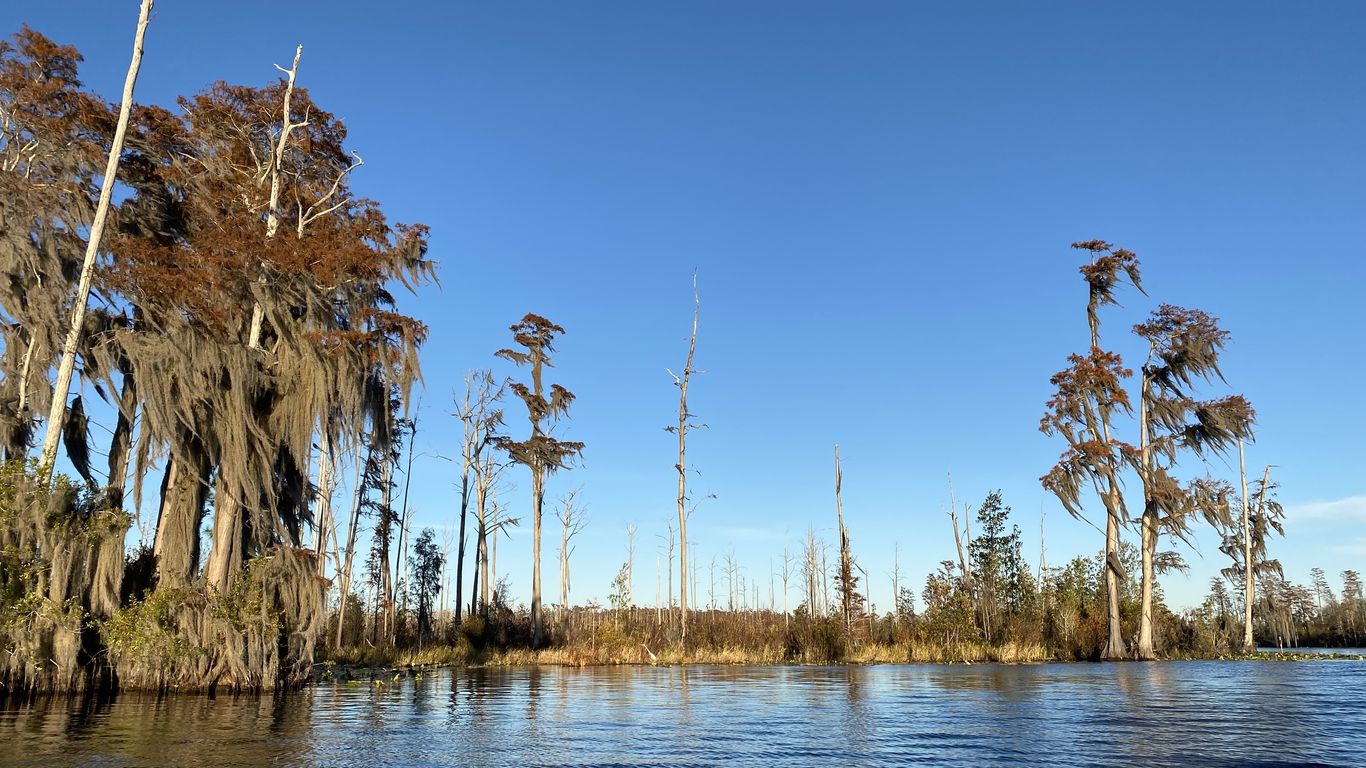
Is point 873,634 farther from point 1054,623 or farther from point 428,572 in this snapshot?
point 428,572

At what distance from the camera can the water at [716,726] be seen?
307 inches

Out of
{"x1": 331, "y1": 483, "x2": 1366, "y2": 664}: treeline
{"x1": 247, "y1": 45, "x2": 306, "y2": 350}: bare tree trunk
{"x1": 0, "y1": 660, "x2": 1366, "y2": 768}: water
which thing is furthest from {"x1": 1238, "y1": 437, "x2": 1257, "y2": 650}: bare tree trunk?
{"x1": 247, "y1": 45, "x2": 306, "y2": 350}: bare tree trunk

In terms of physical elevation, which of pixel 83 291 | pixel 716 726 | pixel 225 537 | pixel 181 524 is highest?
pixel 83 291

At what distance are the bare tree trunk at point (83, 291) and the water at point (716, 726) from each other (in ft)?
13.8

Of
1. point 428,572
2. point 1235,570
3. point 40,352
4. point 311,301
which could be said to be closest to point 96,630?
point 40,352

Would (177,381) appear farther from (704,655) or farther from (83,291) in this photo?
(704,655)

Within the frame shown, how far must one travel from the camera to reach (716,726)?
1035 cm

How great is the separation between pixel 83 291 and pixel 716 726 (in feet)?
41.7

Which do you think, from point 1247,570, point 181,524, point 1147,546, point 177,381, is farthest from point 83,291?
point 1247,570

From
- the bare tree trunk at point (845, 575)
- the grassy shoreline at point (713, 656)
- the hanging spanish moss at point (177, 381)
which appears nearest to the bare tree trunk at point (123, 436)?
the hanging spanish moss at point (177, 381)

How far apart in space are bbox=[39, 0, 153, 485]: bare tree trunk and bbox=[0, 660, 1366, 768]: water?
13.8 ft

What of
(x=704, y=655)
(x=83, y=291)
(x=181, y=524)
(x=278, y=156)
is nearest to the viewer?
(x=83, y=291)

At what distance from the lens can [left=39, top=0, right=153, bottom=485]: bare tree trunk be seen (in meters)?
14.2

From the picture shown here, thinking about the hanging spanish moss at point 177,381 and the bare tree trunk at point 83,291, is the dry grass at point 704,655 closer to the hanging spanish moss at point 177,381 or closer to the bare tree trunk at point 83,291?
the hanging spanish moss at point 177,381
